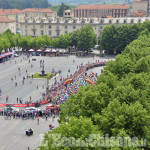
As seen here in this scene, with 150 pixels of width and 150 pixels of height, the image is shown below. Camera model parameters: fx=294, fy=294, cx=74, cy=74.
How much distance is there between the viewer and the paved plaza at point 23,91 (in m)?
35.1

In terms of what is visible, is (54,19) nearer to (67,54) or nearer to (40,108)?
(67,54)

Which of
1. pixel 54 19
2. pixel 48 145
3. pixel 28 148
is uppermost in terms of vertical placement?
pixel 54 19

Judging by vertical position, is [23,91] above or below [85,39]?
below

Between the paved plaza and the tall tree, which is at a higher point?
the tall tree

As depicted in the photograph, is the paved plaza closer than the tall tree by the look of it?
Yes

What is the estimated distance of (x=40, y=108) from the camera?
46438mm

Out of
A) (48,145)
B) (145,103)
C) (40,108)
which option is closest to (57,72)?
(40,108)

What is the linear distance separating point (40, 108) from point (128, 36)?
53.1 metres

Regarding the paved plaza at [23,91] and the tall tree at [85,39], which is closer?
the paved plaza at [23,91]

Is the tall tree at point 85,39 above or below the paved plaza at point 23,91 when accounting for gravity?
above

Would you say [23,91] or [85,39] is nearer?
[23,91]

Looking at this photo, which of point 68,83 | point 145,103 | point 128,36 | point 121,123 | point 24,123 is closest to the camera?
point 121,123

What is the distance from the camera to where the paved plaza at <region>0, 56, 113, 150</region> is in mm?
35125

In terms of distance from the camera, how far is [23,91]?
2216 inches
